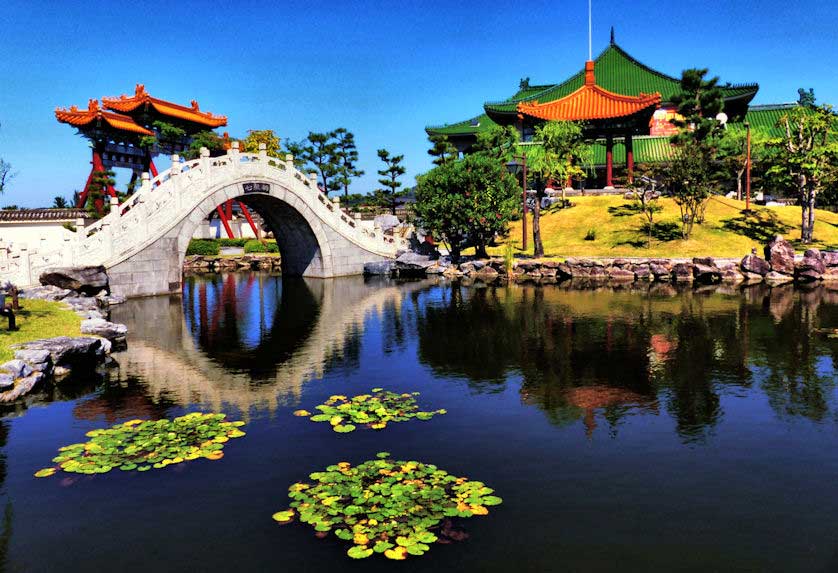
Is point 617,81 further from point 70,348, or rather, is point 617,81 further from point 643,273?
point 70,348

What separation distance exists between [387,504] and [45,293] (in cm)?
1998

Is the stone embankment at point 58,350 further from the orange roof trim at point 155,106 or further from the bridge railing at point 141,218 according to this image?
the orange roof trim at point 155,106

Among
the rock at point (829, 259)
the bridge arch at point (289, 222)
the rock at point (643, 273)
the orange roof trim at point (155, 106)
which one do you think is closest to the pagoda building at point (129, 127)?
the orange roof trim at point (155, 106)

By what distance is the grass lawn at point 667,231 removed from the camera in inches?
1585

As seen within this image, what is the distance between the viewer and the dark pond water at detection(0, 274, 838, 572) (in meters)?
7.58

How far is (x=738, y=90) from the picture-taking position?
2240 inches

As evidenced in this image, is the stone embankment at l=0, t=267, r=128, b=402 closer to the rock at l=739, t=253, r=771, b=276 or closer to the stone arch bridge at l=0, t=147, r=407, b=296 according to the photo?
the stone arch bridge at l=0, t=147, r=407, b=296

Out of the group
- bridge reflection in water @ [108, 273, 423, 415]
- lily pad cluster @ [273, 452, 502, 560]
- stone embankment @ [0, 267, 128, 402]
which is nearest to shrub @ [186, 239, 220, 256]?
bridge reflection in water @ [108, 273, 423, 415]

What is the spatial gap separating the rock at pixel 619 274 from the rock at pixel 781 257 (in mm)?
7197

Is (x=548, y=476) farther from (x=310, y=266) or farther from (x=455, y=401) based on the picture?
(x=310, y=266)

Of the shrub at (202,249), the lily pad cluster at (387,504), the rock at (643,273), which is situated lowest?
the lily pad cluster at (387,504)

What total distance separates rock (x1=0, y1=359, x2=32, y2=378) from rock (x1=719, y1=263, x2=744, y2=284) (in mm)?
32455

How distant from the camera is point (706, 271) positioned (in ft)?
116

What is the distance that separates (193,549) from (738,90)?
61260mm
